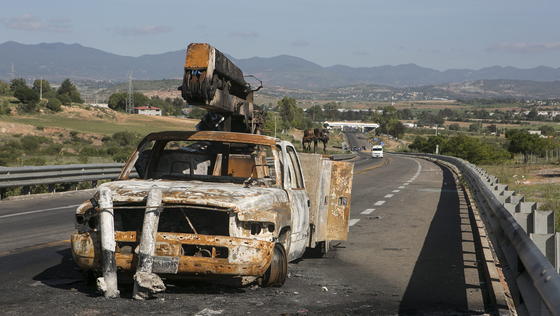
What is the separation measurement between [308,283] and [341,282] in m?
0.41

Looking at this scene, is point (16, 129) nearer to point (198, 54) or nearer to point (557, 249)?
point (198, 54)

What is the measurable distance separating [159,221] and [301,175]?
2.33 metres

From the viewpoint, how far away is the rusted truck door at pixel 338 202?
37.4 feet

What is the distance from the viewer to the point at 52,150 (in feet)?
214

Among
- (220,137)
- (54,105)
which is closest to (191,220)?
(220,137)

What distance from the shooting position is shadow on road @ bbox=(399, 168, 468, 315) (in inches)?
316

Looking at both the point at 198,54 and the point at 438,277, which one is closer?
the point at 198,54

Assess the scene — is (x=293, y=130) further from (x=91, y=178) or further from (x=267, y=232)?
(x=267, y=232)

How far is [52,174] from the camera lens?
23.6m

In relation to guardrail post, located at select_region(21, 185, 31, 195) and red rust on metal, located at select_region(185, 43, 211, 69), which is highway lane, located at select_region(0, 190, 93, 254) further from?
red rust on metal, located at select_region(185, 43, 211, 69)

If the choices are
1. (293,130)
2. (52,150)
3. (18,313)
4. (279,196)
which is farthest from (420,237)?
(293,130)

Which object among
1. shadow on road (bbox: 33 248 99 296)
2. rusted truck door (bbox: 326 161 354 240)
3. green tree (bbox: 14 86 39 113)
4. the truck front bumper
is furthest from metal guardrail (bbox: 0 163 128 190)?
green tree (bbox: 14 86 39 113)

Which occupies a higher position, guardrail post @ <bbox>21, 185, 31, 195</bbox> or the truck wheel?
the truck wheel

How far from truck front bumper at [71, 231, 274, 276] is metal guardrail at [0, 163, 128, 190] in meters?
14.1
